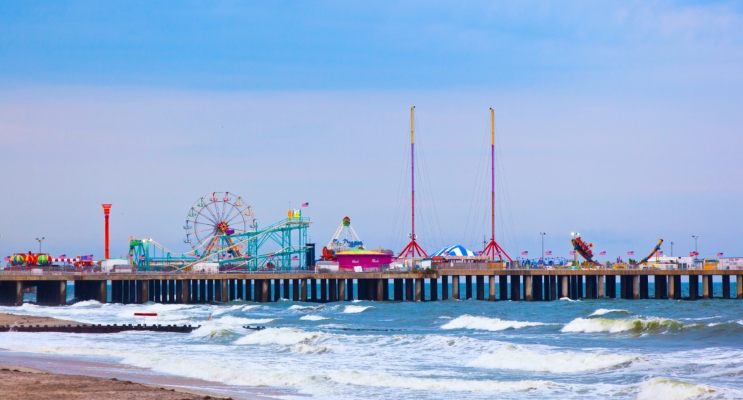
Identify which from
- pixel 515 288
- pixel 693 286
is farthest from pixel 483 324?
pixel 693 286

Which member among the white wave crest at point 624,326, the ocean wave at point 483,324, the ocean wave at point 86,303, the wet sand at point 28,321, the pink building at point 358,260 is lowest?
the ocean wave at point 86,303

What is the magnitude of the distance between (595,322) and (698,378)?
1776 centimetres

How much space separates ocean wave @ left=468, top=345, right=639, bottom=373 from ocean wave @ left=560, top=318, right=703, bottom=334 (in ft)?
32.3

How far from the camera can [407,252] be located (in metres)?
83.6

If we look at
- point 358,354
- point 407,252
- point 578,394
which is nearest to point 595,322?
point 358,354

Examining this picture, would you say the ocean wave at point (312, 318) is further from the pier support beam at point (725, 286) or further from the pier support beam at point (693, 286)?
the pier support beam at point (725, 286)

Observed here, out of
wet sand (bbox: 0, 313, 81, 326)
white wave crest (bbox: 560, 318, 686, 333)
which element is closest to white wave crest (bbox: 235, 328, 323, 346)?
wet sand (bbox: 0, 313, 81, 326)

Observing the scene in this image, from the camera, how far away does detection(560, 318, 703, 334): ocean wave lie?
130 feet

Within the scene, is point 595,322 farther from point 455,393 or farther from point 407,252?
point 407,252

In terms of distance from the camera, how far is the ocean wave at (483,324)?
4642 cm

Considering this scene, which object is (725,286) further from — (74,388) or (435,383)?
(74,388)

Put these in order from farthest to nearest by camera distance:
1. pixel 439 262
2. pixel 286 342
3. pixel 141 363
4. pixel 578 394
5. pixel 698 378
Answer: pixel 439 262 → pixel 286 342 → pixel 141 363 → pixel 698 378 → pixel 578 394

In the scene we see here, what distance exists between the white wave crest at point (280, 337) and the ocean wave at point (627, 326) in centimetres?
1162

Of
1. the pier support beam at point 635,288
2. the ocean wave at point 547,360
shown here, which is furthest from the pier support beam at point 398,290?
the ocean wave at point 547,360
